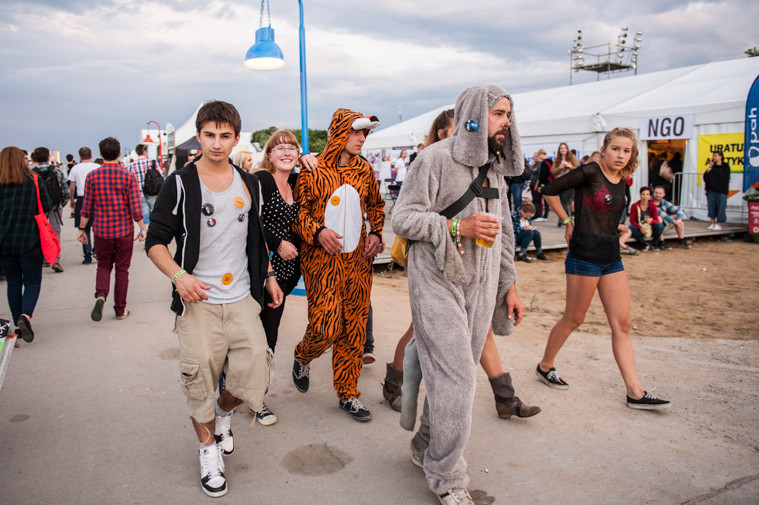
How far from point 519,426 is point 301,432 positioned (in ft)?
4.59

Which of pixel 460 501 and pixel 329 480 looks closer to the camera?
pixel 460 501

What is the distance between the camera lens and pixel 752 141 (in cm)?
1226

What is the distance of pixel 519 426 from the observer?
3.51 m

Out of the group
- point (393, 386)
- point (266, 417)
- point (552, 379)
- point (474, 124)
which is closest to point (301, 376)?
point (266, 417)

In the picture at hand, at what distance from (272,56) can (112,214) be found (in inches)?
119

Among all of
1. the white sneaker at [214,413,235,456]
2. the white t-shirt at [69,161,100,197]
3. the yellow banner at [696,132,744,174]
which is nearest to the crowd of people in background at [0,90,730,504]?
the white sneaker at [214,413,235,456]

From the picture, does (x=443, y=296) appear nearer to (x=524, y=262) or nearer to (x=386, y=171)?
(x=524, y=262)

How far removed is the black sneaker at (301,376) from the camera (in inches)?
152

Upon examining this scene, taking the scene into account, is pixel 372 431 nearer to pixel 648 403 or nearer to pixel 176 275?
pixel 176 275

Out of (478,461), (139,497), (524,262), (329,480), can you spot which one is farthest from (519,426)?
(524,262)

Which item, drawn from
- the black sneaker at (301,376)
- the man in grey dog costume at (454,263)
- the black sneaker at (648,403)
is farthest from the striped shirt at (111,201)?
the black sneaker at (648,403)

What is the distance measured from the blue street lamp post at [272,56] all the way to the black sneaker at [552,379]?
13.7 ft

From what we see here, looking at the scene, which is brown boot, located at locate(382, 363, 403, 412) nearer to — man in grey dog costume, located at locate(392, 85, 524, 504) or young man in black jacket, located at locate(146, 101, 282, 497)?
man in grey dog costume, located at locate(392, 85, 524, 504)

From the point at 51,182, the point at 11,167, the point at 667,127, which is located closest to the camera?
the point at 11,167
